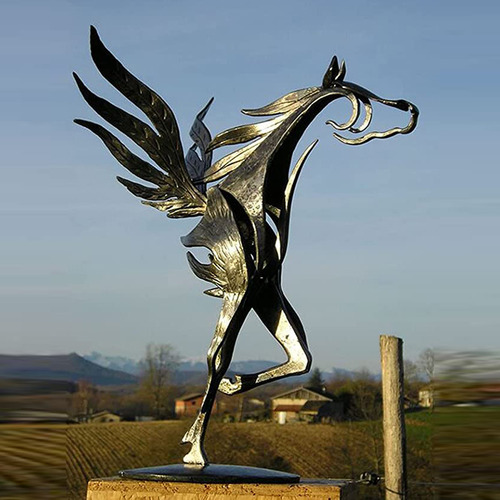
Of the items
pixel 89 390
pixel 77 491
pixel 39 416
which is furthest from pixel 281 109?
pixel 89 390

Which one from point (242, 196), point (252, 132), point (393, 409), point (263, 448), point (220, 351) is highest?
point (252, 132)

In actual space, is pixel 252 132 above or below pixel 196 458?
above

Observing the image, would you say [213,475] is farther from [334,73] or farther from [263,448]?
[263,448]

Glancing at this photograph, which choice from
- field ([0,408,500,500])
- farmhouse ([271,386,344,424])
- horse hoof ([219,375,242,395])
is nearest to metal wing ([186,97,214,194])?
horse hoof ([219,375,242,395])

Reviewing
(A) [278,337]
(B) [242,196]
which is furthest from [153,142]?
(A) [278,337]

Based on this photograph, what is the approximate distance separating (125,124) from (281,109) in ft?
3.69

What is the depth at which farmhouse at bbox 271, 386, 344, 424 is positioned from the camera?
18469 millimetres

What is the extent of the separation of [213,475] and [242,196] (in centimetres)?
172

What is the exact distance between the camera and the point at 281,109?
5.03 metres

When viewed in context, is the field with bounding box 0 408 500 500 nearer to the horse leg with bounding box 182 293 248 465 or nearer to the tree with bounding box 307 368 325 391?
the tree with bounding box 307 368 325 391

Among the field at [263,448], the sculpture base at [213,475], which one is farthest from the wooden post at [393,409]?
the field at [263,448]

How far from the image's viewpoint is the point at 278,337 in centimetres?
484

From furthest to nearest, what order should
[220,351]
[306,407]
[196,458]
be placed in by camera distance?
[306,407] → [220,351] → [196,458]

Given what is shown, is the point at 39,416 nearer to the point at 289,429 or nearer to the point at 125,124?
the point at 125,124
